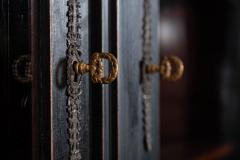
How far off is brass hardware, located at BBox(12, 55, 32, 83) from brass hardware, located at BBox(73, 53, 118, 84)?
5 cm

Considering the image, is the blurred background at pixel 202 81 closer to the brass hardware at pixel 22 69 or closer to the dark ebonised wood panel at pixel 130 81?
the dark ebonised wood panel at pixel 130 81

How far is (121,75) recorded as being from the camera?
45 centimetres

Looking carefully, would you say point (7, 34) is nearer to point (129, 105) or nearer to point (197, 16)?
point (129, 105)

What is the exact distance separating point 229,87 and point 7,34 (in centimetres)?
127

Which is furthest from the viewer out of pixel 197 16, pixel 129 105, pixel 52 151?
pixel 197 16

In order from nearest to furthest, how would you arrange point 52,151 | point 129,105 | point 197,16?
point 52,151, point 129,105, point 197,16

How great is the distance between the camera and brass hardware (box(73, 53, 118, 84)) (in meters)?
0.37

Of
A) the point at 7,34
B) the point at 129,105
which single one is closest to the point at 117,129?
the point at 129,105

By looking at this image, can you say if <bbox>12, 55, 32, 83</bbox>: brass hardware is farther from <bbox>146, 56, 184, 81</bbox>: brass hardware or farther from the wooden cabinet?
<bbox>146, 56, 184, 81</bbox>: brass hardware

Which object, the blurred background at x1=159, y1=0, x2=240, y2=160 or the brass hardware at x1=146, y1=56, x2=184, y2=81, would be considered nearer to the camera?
the brass hardware at x1=146, y1=56, x2=184, y2=81

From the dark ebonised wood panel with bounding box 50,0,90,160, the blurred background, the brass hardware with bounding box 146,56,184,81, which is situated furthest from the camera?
the blurred background

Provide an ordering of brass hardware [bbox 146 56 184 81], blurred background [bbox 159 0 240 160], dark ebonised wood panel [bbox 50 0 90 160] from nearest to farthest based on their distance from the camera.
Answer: dark ebonised wood panel [bbox 50 0 90 160], brass hardware [bbox 146 56 184 81], blurred background [bbox 159 0 240 160]

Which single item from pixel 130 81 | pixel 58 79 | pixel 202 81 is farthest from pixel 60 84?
pixel 202 81

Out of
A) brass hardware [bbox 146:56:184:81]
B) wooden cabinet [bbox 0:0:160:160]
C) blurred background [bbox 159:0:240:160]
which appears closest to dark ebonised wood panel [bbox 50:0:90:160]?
wooden cabinet [bbox 0:0:160:160]
